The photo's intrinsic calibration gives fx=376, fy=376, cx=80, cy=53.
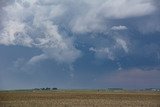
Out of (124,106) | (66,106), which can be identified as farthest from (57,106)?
(124,106)

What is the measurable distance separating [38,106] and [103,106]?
7.28 metres

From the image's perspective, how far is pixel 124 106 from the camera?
4266cm

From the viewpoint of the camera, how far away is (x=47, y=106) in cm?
4197

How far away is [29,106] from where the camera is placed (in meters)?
41.2

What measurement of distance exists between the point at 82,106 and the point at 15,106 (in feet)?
24.1

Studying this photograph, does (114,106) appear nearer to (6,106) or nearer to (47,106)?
(47,106)

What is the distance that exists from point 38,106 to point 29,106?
1.01 meters

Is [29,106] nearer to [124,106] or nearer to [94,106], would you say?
[94,106]

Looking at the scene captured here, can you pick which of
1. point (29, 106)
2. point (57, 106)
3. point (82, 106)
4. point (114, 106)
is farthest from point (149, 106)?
point (29, 106)

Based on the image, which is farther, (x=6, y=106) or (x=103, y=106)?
(x=103, y=106)

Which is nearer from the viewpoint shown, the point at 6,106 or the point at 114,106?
the point at 6,106

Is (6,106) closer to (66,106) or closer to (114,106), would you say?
(66,106)

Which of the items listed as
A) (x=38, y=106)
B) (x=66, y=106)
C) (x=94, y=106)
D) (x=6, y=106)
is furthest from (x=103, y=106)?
(x=6, y=106)

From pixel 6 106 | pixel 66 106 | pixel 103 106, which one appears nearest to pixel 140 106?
pixel 103 106
